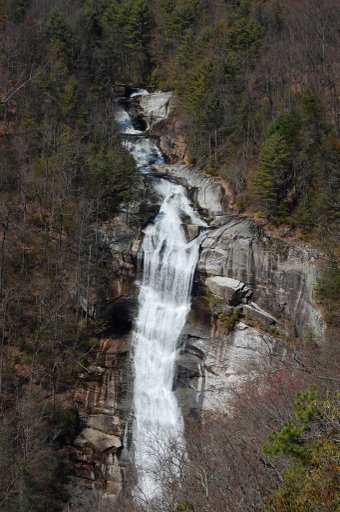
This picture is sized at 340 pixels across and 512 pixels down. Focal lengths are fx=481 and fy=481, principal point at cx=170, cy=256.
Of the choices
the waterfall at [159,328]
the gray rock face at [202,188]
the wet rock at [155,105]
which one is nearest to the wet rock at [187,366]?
the waterfall at [159,328]

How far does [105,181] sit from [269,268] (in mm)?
13172

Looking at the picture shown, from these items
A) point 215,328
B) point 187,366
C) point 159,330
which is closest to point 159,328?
point 159,330

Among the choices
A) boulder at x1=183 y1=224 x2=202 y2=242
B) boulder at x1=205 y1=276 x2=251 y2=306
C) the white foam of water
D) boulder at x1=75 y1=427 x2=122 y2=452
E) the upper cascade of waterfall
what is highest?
the white foam of water

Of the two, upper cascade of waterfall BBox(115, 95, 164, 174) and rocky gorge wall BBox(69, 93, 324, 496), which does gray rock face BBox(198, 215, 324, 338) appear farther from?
upper cascade of waterfall BBox(115, 95, 164, 174)

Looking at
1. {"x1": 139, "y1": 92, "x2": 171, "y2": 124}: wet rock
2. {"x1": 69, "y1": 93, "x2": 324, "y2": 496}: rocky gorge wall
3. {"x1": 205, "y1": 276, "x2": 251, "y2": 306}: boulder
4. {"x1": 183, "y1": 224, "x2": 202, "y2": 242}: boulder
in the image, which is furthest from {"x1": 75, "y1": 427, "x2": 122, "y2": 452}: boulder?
{"x1": 139, "y1": 92, "x2": 171, "y2": 124}: wet rock

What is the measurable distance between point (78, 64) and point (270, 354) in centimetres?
3466

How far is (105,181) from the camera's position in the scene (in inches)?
1335

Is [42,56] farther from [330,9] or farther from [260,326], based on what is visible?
[260,326]

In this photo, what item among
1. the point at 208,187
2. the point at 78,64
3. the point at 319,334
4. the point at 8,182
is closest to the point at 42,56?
the point at 78,64

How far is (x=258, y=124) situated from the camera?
37594mm

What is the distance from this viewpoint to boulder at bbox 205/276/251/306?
28.7m

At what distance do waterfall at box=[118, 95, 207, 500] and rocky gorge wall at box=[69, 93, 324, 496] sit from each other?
23.0 inches

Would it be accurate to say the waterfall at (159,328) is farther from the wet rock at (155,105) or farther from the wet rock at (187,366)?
the wet rock at (155,105)

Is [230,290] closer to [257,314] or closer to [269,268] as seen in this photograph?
[257,314]
